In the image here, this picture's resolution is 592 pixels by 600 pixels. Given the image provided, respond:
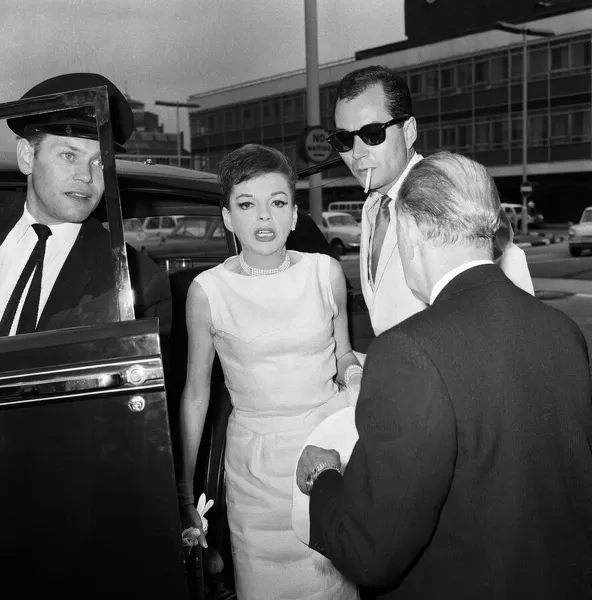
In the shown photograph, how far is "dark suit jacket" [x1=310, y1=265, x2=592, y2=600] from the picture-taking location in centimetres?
141

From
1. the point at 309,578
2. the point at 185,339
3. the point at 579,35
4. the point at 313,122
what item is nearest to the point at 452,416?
the point at 309,578

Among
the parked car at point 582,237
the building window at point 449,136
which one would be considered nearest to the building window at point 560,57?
the building window at point 449,136

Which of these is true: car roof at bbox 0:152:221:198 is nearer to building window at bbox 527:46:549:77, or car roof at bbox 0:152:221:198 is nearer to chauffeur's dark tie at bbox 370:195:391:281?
chauffeur's dark tie at bbox 370:195:391:281

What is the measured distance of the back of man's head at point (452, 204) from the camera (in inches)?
59.5

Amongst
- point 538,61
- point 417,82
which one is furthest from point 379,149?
point 417,82

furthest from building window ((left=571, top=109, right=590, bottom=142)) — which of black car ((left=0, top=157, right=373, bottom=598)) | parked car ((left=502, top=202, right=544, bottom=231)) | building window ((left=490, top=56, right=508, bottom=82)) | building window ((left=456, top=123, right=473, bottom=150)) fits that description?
black car ((left=0, top=157, right=373, bottom=598))

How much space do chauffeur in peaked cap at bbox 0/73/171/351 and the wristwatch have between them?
0.62 m

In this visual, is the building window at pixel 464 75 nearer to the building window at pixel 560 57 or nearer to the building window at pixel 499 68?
the building window at pixel 499 68

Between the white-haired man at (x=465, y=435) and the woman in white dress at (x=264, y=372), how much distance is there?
72 centimetres

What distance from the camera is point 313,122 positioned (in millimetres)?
12102

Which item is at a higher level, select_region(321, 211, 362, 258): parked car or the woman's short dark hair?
the woman's short dark hair

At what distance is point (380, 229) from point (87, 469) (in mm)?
1197

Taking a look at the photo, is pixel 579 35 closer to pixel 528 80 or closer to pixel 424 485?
pixel 528 80

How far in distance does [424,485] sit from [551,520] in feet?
0.89
